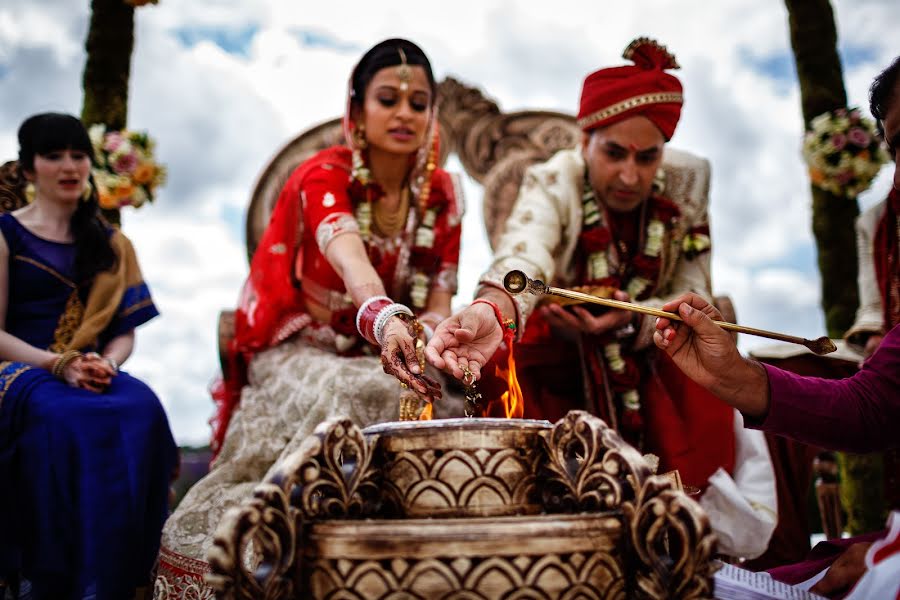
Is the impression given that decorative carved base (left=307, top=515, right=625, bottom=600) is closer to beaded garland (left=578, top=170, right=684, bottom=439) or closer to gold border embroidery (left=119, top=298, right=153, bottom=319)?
beaded garland (left=578, top=170, right=684, bottom=439)

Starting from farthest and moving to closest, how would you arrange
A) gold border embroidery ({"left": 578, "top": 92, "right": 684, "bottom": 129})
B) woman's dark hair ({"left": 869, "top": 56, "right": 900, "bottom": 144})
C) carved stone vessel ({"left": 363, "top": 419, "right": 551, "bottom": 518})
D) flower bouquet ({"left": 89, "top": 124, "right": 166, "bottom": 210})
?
flower bouquet ({"left": 89, "top": 124, "right": 166, "bottom": 210}), gold border embroidery ({"left": 578, "top": 92, "right": 684, "bottom": 129}), woman's dark hair ({"left": 869, "top": 56, "right": 900, "bottom": 144}), carved stone vessel ({"left": 363, "top": 419, "right": 551, "bottom": 518})

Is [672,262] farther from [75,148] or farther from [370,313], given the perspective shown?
[75,148]

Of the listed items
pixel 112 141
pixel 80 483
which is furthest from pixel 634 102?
pixel 112 141

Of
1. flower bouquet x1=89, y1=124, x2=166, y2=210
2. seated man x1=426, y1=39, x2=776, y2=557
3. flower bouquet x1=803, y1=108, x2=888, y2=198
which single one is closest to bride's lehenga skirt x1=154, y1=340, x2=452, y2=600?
seated man x1=426, y1=39, x2=776, y2=557

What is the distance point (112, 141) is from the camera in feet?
15.7

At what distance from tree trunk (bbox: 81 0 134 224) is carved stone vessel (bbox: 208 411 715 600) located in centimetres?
460

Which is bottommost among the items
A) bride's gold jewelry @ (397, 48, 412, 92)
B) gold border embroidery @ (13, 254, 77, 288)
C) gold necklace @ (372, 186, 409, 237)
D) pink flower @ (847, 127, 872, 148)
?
gold border embroidery @ (13, 254, 77, 288)

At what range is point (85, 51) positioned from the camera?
542 cm

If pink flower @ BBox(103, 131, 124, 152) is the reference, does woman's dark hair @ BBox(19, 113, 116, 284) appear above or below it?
below

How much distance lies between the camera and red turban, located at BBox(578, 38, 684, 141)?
3.19 m

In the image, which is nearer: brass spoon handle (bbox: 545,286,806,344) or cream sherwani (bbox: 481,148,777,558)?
brass spoon handle (bbox: 545,286,806,344)

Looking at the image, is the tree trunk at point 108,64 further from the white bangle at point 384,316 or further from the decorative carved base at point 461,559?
the decorative carved base at point 461,559

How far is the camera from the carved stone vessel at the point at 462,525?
1180mm

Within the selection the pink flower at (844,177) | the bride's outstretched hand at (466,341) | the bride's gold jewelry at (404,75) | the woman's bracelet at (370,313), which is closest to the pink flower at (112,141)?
the bride's gold jewelry at (404,75)
